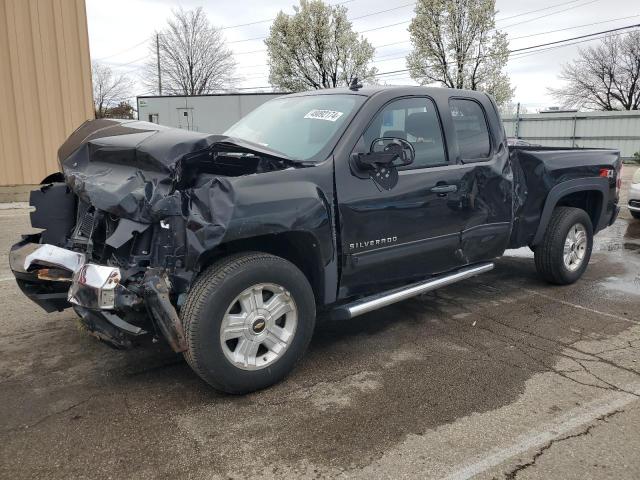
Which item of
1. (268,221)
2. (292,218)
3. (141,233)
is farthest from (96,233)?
(292,218)

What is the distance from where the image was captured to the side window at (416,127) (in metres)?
3.94

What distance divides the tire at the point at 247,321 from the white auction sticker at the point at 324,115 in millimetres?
1221

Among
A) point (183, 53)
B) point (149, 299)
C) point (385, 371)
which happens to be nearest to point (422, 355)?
point (385, 371)

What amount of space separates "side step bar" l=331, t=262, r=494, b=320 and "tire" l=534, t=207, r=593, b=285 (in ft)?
3.57

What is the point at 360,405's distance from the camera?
3.17 m

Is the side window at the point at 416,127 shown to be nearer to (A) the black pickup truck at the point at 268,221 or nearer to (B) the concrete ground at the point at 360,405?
(A) the black pickup truck at the point at 268,221

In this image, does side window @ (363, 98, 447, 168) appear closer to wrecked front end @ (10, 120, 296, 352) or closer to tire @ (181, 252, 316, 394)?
wrecked front end @ (10, 120, 296, 352)

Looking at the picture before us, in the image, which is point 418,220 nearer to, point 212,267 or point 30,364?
→ point 212,267

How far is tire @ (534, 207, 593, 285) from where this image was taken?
5418mm

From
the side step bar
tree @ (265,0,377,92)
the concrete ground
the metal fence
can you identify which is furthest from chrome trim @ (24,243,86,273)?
tree @ (265,0,377,92)

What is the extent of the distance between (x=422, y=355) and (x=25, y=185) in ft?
35.8

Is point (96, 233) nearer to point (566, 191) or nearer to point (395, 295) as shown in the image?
point (395, 295)

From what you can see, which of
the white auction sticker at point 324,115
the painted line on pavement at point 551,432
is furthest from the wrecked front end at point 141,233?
the painted line on pavement at point 551,432

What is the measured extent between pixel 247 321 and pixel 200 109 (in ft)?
61.6
